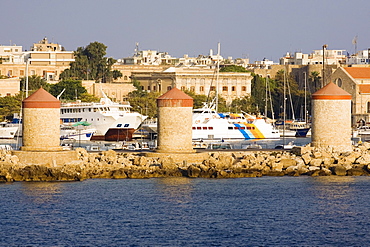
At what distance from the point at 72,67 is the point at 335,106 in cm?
5459

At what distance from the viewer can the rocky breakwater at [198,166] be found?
111 ft

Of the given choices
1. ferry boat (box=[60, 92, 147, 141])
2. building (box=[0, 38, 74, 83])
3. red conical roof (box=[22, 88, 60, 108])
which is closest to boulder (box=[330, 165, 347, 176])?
red conical roof (box=[22, 88, 60, 108])

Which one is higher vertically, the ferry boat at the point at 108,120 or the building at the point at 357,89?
the building at the point at 357,89

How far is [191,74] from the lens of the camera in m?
87.2

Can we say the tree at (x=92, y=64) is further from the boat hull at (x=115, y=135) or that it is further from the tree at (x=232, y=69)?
the boat hull at (x=115, y=135)

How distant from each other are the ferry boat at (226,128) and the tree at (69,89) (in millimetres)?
17464

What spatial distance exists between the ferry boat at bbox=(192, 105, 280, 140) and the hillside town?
13.5 m

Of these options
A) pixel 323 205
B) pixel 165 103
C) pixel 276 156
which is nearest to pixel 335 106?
pixel 276 156

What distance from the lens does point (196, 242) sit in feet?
78.4

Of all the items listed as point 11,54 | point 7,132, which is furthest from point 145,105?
point 11,54

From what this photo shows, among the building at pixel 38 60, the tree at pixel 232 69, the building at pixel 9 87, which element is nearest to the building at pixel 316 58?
the tree at pixel 232 69

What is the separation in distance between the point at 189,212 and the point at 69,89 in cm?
5068

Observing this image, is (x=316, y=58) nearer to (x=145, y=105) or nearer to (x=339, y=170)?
(x=145, y=105)

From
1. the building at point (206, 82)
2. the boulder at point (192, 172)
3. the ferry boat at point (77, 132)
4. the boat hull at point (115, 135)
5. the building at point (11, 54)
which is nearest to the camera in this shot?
the boulder at point (192, 172)
